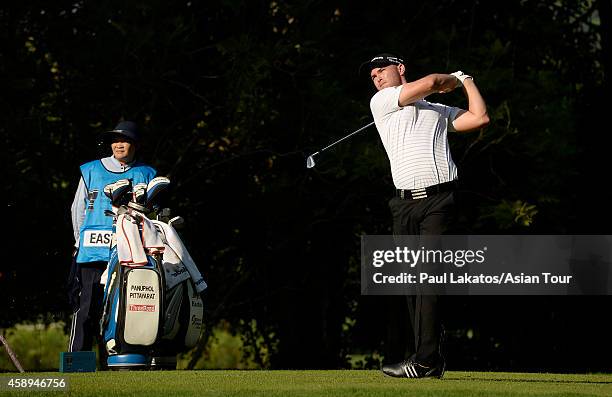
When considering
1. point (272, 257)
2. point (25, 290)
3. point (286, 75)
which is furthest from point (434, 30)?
point (25, 290)

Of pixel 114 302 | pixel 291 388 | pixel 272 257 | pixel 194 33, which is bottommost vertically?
pixel 291 388

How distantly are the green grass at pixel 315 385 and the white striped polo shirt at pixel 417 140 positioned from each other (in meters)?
1.25

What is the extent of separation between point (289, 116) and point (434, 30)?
218 centimetres

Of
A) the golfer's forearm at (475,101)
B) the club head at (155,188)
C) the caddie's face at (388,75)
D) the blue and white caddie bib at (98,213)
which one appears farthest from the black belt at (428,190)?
the blue and white caddie bib at (98,213)

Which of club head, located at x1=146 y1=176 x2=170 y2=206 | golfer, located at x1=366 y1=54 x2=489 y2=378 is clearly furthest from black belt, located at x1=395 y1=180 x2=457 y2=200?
club head, located at x1=146 y1=176 x2=170 y2=206

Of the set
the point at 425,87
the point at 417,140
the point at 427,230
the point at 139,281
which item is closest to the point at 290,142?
the point at 139,281

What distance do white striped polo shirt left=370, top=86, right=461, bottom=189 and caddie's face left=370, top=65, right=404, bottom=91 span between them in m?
0.20

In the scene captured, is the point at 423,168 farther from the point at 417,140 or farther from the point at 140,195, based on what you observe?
the point at 140,195

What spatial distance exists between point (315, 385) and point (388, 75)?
2.08 metres

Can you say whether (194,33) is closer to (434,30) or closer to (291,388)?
(434,30)

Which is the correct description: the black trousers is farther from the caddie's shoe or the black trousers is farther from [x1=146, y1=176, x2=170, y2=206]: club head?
[x1=146, y1=176, x2=170, y2=206]: club head

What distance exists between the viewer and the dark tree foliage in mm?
13961

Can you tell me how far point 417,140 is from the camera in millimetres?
8031

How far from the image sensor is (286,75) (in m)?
14.9
